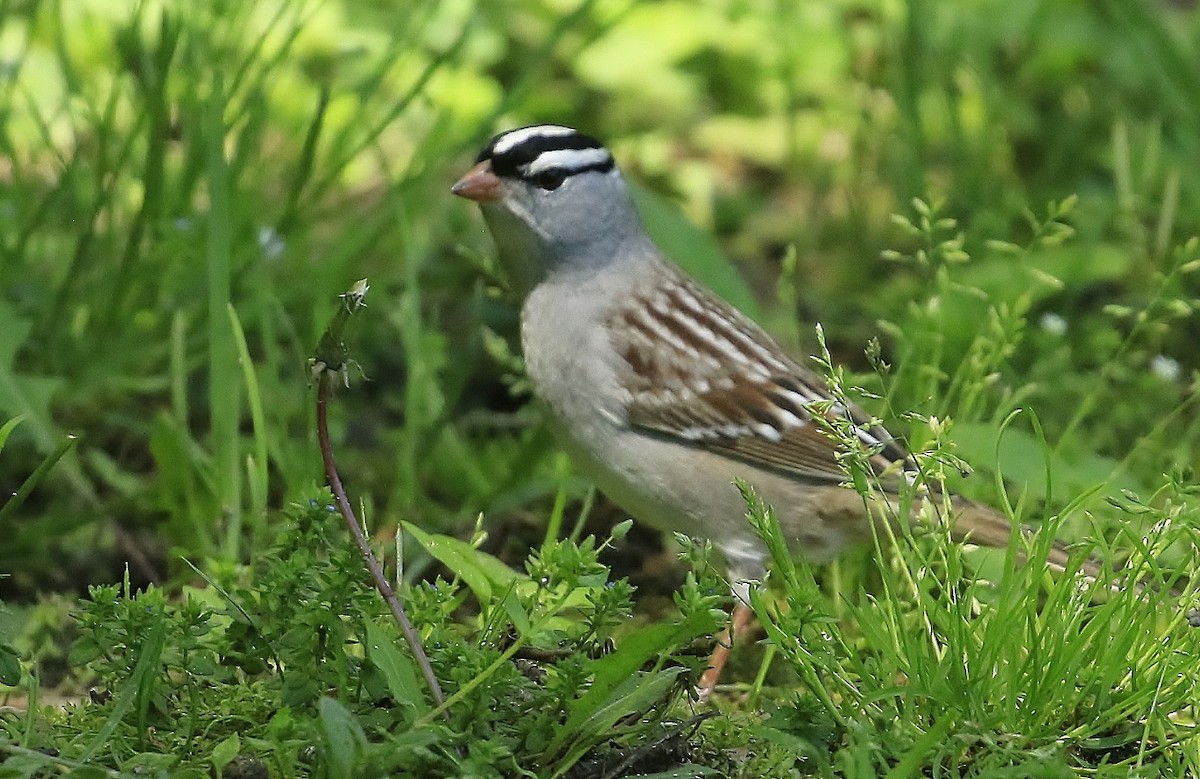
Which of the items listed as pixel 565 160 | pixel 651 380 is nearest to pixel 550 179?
pixel 565 160

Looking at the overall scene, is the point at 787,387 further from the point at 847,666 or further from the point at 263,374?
the point at 263,374

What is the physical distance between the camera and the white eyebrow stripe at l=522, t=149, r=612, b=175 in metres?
3.01

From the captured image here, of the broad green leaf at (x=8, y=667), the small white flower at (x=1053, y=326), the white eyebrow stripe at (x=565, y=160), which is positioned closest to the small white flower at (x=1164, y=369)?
the small white flower at (x=1053, y=326)

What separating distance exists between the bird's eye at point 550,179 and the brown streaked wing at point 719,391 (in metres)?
0.28

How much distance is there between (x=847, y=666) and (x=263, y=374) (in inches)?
62.4

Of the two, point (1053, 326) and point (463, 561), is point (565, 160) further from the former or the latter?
point (1053, 326)

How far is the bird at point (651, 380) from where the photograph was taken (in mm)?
2797

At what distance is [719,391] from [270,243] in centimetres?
101

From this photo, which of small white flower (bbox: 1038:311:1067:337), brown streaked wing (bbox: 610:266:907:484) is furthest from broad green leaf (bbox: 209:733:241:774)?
small white flower (bbox: 1038:311:1067:337)

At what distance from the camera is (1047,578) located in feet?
7.46

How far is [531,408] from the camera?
363cm

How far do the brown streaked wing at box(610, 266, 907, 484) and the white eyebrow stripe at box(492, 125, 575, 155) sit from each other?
36 cm

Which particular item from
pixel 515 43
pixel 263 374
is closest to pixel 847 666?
pixel 263 374

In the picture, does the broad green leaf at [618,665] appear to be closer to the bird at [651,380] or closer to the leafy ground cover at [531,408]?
the leafy ground cover at [531,408]
